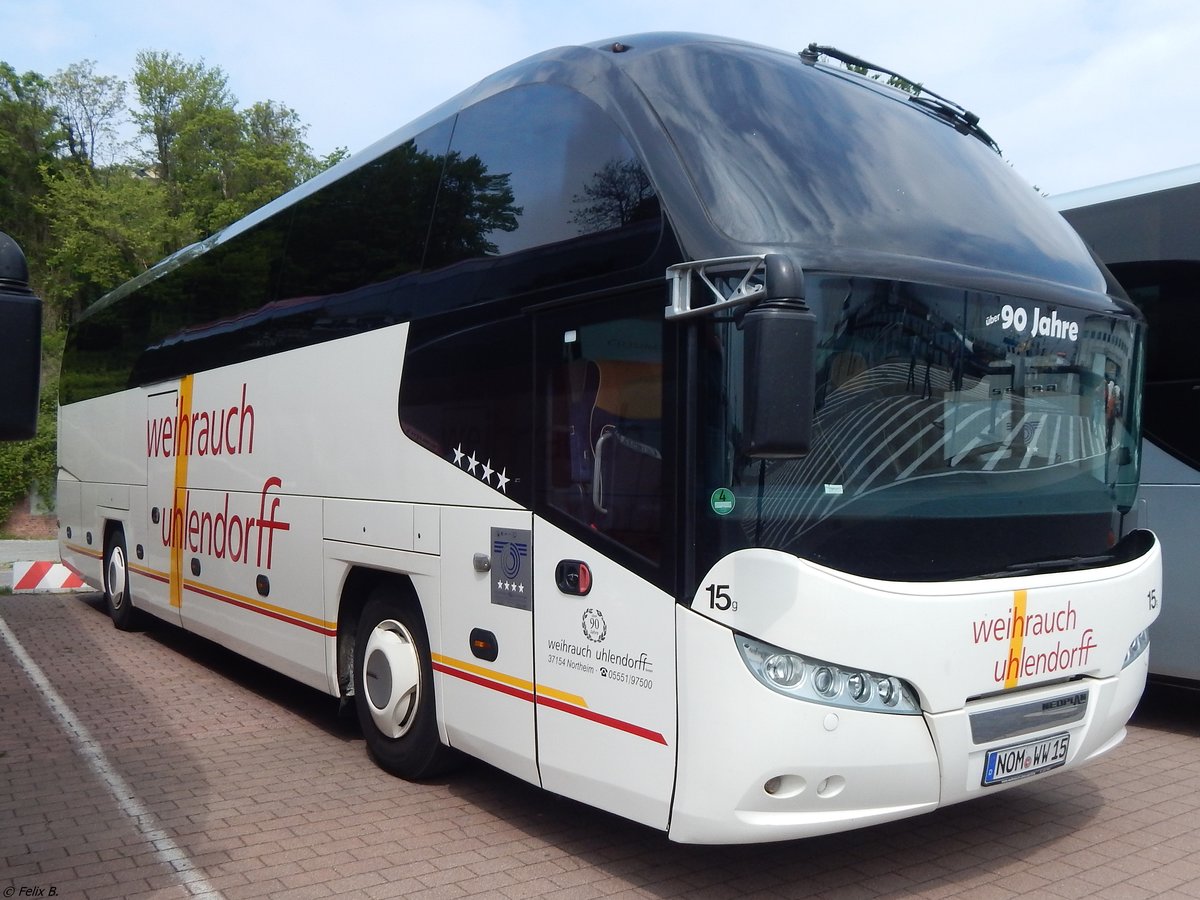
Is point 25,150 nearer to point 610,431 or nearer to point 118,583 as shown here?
point 118,583

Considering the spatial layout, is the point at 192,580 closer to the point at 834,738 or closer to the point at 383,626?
the point at 383,626

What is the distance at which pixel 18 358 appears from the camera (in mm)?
3188

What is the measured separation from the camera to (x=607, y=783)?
4.50 metres

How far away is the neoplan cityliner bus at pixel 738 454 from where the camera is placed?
A: 4051mm

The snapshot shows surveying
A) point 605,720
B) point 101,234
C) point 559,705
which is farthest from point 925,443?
point 101,234

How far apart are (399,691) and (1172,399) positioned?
5.32 metres

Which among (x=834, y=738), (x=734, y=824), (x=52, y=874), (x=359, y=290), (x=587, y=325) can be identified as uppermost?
(x=359, y=290)

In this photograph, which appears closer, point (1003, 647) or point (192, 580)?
point (1003, 647)

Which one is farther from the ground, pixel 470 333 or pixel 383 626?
pixel 470 333

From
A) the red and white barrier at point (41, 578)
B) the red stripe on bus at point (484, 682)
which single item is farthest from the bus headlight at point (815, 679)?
the red and white barrier at point (41, 578)

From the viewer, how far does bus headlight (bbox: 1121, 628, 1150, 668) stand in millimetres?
5031

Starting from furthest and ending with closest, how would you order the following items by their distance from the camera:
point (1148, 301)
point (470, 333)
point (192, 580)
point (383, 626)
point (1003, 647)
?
1. point (192, 580)
2. point (1148, 301)
3. point (383, 626)
4. point (470, 333)
5. point (1003, 647)

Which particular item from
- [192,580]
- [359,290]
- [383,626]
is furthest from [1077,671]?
[192,580]

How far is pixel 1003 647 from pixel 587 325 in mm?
2141
